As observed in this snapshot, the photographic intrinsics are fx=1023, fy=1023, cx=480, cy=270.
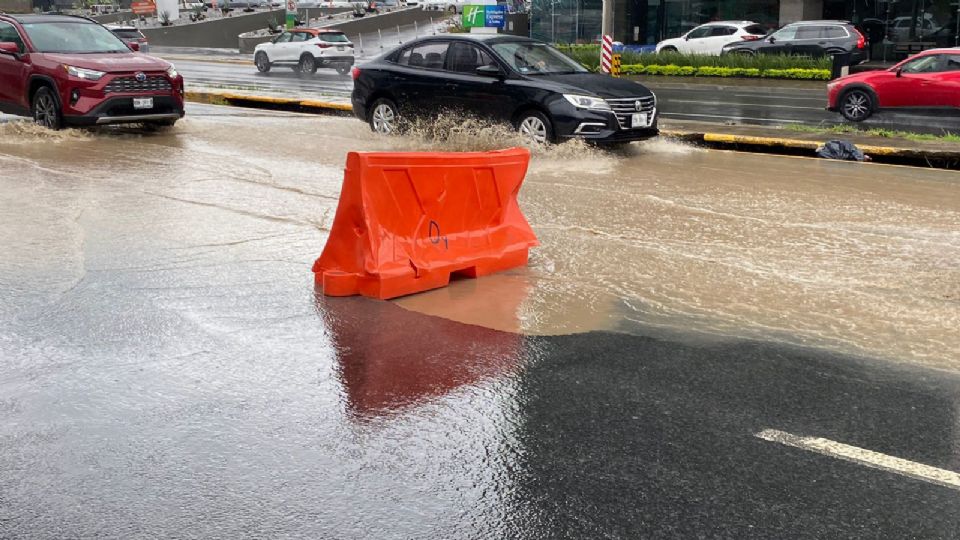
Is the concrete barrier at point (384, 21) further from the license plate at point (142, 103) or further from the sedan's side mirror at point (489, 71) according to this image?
the sedan's side mirror at point (489, 71)

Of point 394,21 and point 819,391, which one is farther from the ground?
point 394,21

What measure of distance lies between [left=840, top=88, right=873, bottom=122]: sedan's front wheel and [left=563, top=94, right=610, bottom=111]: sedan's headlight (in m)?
7.55

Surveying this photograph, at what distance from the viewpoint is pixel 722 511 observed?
3.95m

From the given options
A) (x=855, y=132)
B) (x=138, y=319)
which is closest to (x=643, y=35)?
(x=855, y=132)

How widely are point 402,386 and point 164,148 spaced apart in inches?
407

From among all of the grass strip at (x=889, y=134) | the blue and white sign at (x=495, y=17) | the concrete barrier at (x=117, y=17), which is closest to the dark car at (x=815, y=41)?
the blue and white sign at (x=495, y=17)

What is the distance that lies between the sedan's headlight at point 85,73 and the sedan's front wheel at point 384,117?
3979 mm

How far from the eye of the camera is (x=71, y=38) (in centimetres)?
1595

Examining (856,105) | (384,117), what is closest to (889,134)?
(856,105)

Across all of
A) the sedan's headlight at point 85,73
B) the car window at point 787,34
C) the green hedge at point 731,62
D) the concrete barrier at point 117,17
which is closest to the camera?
the sedan's headlight at point 85,73

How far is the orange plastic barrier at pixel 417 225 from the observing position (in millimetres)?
6996

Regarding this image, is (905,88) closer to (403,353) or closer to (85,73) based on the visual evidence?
(85,73)

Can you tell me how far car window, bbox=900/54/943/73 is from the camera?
1802 cm

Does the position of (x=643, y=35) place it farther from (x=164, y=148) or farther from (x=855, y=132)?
(x=164, y=148)
